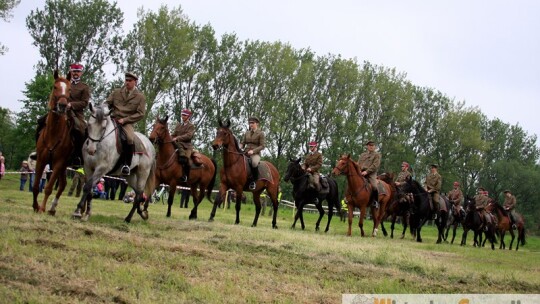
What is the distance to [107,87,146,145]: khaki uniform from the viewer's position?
13.1 meters

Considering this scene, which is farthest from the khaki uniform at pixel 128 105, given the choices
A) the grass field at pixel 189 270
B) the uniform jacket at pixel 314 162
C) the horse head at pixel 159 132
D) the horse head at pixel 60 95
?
the uniform jacket at pixel 314 162

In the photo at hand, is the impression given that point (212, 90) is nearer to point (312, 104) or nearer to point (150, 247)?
point (312, 104)

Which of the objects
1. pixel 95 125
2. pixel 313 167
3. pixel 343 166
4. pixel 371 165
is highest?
pixel 371 165

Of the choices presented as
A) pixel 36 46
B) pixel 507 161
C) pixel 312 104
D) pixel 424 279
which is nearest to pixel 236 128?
pixel 312 104

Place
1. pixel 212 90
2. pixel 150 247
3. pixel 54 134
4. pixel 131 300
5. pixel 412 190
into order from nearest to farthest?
1. pixel 131 300
2. pixel 150 247
3. pixel 54 134
4. pixel 412 190
5. pixel 212 90

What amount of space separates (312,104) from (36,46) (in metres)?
24.6

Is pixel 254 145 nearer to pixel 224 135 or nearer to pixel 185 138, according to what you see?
pixel 224 135

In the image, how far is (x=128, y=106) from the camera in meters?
13.2

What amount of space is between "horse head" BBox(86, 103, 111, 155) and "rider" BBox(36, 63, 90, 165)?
66 centimetres

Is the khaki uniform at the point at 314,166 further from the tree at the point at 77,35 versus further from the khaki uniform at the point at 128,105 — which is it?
the tree at the point at 77,35

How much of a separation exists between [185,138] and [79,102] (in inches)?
242

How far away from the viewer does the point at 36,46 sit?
148ft

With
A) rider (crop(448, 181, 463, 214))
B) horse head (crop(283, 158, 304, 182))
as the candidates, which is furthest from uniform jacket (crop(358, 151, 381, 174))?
rider (crop(448, 181, 463, 214))

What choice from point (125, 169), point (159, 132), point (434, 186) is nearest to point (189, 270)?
point (125, 169)
